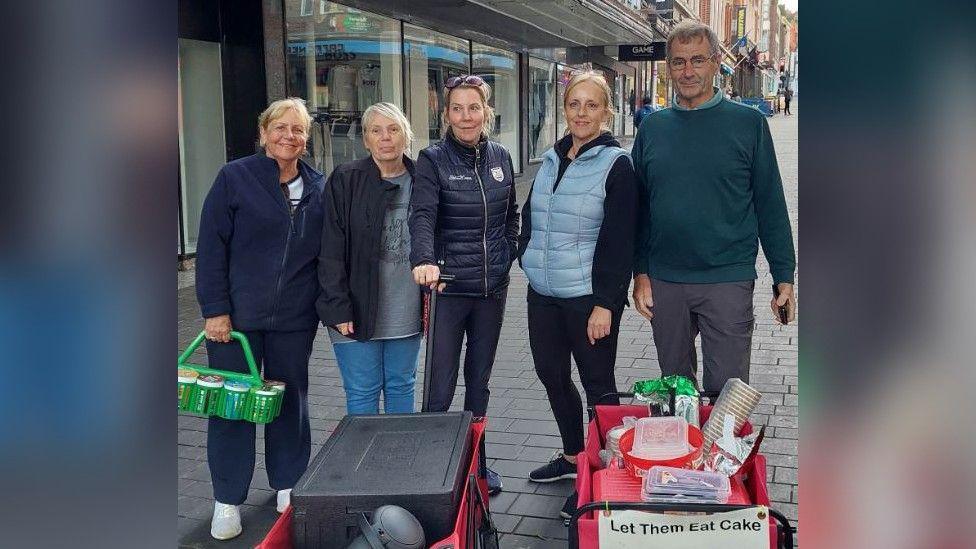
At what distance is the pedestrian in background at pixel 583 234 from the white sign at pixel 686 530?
1409 millimetres

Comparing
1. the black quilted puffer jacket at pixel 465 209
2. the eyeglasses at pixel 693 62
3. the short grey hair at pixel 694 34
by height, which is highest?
the short grey hair at pixel 694 34

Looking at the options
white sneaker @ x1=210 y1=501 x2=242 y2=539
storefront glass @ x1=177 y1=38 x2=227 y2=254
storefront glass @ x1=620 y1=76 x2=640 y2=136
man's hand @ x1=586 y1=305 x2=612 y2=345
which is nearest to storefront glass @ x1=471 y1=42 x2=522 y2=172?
storefront glass @ x1=177 y1=38 x2=227 y2=254

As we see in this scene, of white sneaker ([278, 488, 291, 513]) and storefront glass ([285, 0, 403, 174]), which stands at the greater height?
storefront glass ([285, 0, 403, 174])

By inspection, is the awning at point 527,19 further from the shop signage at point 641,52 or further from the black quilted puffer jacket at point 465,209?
the black quilted puffer jacket at point 465,209

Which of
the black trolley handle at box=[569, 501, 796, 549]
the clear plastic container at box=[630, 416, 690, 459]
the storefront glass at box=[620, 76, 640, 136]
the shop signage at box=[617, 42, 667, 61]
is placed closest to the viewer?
the black trolley handle at box=[569, 501, 796, 549]

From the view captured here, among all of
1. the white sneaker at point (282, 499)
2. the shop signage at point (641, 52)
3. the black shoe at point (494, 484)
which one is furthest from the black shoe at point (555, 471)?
the shop signage at point (641, 52)

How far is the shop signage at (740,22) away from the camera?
67.2m

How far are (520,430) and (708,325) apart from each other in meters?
1.83

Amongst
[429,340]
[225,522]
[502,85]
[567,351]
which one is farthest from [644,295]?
[502,85]

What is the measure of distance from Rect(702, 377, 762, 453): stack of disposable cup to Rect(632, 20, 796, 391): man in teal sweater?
721mm

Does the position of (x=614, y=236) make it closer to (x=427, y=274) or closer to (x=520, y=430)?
(x=427, y=274)

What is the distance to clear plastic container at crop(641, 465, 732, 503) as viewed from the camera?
7.56 feet

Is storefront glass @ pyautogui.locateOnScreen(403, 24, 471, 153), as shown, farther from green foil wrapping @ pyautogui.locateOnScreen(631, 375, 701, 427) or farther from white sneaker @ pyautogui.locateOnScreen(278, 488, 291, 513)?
green foil wrapping @ pyautogui.locateOnScreen(631, 375, 701, 427)
